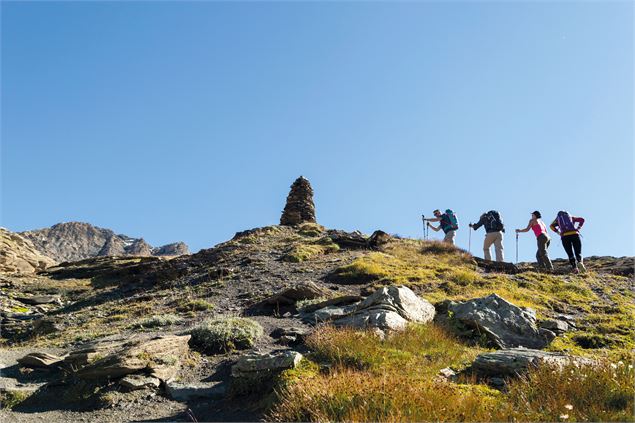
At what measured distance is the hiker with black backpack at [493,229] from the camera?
22609 millimetres

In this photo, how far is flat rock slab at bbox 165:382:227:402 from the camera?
28.7 ft

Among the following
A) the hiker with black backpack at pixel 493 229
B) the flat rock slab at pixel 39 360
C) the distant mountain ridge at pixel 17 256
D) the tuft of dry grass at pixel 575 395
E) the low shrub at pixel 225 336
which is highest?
the hiker with black backpack at pixel 493 229

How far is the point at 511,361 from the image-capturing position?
805 centimetres

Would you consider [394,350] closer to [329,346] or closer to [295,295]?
[329,346]

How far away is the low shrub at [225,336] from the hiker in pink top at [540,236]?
15338 mm

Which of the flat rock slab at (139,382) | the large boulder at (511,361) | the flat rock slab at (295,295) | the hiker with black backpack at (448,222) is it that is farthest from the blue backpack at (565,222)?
the flat rock slab at (139,382)

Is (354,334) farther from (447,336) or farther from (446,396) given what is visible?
(446,396)

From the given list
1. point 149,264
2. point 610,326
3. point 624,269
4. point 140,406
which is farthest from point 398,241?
point 140,406

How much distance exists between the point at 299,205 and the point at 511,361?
3496 cm

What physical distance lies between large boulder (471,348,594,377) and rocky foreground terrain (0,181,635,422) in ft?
0.11

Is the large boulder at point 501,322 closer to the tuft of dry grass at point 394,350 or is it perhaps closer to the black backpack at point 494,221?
the tuft of dry grass at point 394,350

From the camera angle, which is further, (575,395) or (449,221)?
(449,221)

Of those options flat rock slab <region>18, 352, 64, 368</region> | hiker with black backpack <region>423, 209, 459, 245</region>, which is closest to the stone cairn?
hiker with black backpack <region>423, 209, 459, 245</region>

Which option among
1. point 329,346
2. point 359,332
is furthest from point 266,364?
point 359,332
